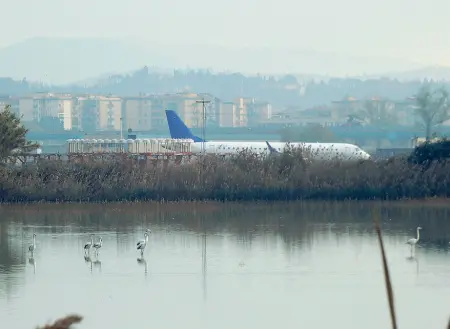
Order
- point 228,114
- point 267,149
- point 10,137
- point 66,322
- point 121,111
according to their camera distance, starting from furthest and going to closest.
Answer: point 228,114 < point 121,111 < point 267,149 < point 10,137 < point 66,322

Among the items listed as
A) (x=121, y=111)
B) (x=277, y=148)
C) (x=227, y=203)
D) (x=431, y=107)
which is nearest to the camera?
(x=227, y=203)

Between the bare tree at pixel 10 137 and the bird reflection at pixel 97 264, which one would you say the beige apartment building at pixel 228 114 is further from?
the bird reflection at pixel 97 264

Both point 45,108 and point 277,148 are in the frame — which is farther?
point 45,108

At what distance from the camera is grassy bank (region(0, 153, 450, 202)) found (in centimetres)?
4250

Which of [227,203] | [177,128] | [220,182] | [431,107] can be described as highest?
[431,107]

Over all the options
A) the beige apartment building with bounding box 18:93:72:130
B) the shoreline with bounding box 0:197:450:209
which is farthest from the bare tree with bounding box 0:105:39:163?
the beige apartment building with bounding box 18:93:72:130

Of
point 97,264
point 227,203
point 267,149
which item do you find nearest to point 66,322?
point 97,264

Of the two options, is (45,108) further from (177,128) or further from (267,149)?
(267,149)

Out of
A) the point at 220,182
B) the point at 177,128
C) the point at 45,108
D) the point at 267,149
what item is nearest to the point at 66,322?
the point at 220,182

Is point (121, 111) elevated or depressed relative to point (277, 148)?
elevated

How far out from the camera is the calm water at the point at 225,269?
20.2m

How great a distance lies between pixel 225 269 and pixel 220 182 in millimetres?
17771

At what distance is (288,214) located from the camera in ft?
123

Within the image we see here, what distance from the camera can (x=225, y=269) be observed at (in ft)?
83.9
